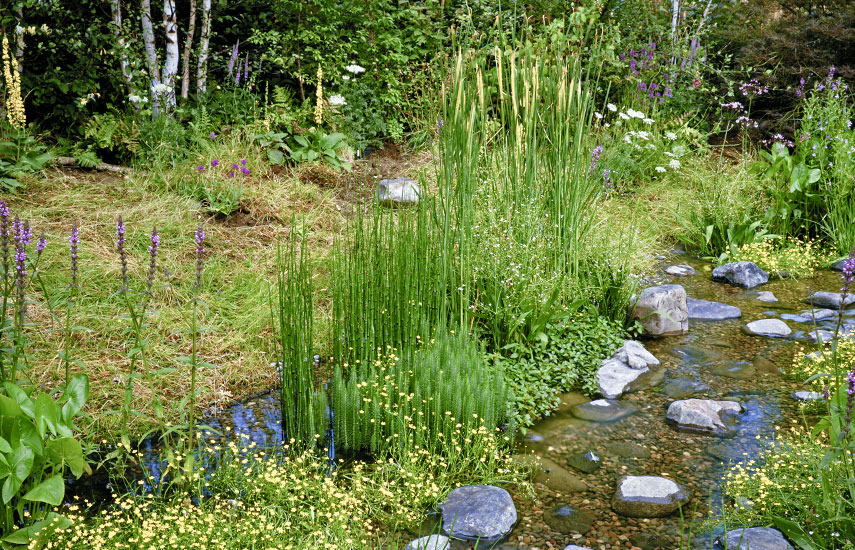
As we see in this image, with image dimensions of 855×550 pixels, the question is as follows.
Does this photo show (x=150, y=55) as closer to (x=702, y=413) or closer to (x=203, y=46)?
(x=203, y=46)

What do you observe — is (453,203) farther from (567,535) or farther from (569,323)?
(567,535)

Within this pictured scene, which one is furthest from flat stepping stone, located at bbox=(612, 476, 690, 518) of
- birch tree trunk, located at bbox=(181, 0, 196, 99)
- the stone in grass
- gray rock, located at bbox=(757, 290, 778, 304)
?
birch tree trunk, located at bbox=(181, 0, 196, 99)

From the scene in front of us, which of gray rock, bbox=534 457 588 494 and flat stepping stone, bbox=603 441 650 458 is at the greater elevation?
flat stepping stone, bbox=603 441 650 458

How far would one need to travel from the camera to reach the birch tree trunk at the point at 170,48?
640 cm

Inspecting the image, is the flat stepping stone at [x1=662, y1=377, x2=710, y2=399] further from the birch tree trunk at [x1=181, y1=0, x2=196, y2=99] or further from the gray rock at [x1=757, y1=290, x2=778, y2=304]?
the birch tree trunk at [x1=181, y1=0, x2=196, y2=99]

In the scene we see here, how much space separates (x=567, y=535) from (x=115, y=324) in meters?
2.68

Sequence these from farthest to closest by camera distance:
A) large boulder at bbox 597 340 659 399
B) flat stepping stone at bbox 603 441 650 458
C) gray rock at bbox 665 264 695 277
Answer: gray rock at bbox 665 264 695 277 → large boulder at bbox 597 340 659 399 → flat stepping stone at bbox 603 441 650 458

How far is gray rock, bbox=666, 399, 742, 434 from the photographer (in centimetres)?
347

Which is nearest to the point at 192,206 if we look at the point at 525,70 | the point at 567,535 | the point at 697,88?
the point at 525,70

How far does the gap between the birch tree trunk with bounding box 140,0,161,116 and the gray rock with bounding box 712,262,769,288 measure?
16.7 feet

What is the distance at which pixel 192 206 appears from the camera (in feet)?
17.7

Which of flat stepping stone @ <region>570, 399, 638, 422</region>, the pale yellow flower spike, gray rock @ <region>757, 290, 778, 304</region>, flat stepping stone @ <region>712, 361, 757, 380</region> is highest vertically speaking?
the pale yellow flower spike

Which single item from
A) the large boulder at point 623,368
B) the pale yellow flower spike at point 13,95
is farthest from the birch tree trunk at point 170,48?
the large boulder at point 623,368

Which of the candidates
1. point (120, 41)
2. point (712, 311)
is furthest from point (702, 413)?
point (120, 41)
